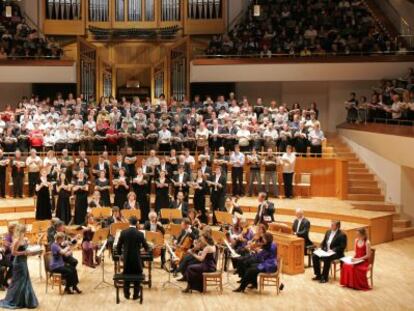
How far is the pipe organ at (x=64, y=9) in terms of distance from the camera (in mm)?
20828

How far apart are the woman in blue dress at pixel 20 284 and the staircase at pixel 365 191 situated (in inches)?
289

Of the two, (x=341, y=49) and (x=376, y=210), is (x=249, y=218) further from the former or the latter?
(x=341, y=49)

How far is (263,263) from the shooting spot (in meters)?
9.72

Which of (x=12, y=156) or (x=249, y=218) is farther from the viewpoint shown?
(x=12, y=156)

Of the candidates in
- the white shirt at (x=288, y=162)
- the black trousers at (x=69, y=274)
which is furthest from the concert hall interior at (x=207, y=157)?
the white shirt at (x=288, y=162)

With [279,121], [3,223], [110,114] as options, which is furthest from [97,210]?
[279,121]

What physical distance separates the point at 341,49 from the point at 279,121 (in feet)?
15.0

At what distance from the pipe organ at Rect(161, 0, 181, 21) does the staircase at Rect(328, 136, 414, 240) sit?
6.42m

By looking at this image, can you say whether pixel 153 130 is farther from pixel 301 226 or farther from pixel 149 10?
pixel 149 10

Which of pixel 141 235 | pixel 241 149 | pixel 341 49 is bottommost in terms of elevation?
pixel 141 235

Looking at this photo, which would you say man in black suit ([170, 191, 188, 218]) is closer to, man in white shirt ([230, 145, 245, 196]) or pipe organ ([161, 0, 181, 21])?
man in white shirt ([230, 145, 245, 196])

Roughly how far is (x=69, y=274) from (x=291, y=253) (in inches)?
134

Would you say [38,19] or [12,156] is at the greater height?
[38,19]

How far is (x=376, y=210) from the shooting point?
1425 cm
